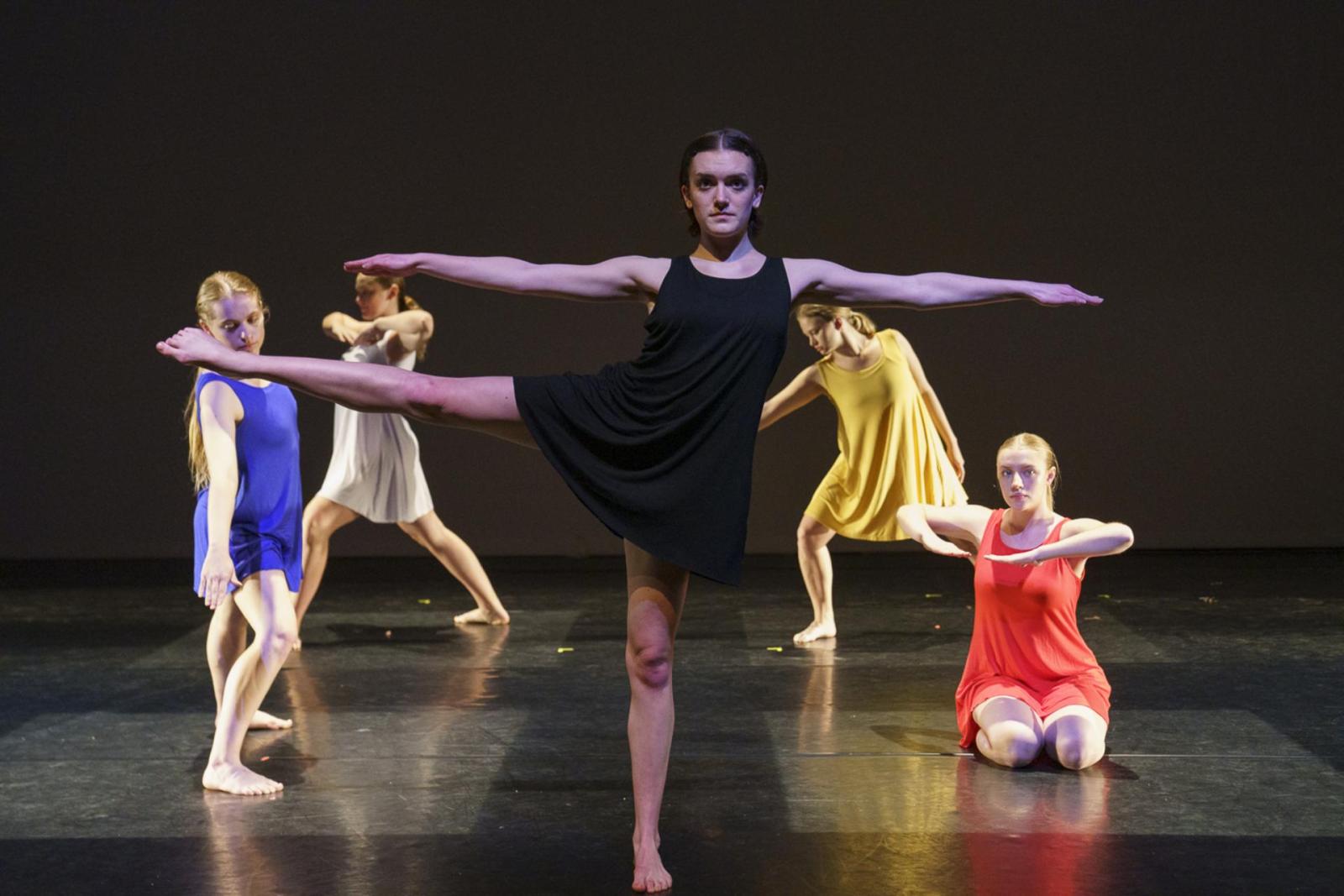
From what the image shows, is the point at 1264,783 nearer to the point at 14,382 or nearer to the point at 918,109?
the point at 918,109

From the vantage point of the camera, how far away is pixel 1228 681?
4891 mm

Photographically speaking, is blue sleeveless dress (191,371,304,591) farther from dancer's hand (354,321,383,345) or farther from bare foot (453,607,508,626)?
bare foot (453,607,508,626)

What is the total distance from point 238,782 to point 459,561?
2342 mm

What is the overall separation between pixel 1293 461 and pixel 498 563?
4.45 metres

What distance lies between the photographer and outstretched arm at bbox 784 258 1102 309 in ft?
9.84

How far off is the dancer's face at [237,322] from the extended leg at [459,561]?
7.39 feet

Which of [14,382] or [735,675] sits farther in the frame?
[14,382]

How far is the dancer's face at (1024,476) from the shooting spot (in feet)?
12.9

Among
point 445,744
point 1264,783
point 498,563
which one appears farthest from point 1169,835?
point 498,563

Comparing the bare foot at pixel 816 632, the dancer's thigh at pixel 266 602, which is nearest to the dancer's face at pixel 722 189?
the dancer's thigh at pixel 266 602

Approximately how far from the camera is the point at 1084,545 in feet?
12.6

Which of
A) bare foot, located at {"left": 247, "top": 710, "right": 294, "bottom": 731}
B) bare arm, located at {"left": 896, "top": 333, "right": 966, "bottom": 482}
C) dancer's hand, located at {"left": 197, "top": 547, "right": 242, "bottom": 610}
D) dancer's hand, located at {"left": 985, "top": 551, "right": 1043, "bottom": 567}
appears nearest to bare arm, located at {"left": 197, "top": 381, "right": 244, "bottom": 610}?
dancer's hand, located at {"left": 197, "top": 547, "right": 242, "bottom": 610}

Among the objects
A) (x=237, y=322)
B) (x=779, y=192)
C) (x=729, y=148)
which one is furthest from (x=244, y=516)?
(x=779, y=192)

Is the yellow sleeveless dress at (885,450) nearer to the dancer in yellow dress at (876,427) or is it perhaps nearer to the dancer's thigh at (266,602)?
the dancer in yellow dress at (876,427)
